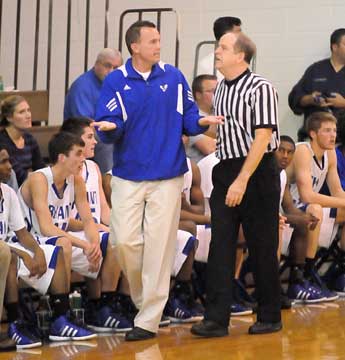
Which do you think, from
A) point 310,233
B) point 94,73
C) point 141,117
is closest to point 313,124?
point 310,233

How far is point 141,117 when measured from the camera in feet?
20.9

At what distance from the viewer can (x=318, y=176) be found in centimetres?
829

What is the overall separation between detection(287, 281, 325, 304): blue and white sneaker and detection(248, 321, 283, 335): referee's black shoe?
1.31 metres

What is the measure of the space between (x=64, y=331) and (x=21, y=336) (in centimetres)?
27

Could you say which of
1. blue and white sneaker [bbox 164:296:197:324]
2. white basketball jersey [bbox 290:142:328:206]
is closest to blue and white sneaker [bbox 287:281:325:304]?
white basketball jersey [bbox 290:142:328:206]

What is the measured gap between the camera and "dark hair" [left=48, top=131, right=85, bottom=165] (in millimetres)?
6840

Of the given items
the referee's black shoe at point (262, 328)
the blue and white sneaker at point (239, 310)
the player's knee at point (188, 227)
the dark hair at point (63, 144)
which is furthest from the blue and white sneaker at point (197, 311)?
the dark hair at point (63, 144)

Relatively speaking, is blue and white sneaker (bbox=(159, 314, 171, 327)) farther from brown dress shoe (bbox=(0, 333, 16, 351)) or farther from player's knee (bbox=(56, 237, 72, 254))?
brown dress shoe (bbox=(0, 333, 16, 351))

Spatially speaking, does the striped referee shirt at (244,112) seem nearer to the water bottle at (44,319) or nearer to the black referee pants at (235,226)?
the black referee pants at (235,226)

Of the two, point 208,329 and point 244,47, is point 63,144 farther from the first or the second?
point 208,329

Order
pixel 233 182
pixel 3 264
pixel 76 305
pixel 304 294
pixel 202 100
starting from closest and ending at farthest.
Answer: pixel 3 264, pixel 233 182, pixel 76 305, pixel 304 294, pixel 202 100

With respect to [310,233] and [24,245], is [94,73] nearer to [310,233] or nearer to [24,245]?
[310,233]

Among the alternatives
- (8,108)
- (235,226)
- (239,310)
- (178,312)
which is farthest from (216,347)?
(8,108)

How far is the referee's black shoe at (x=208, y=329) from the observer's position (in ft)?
20.9
